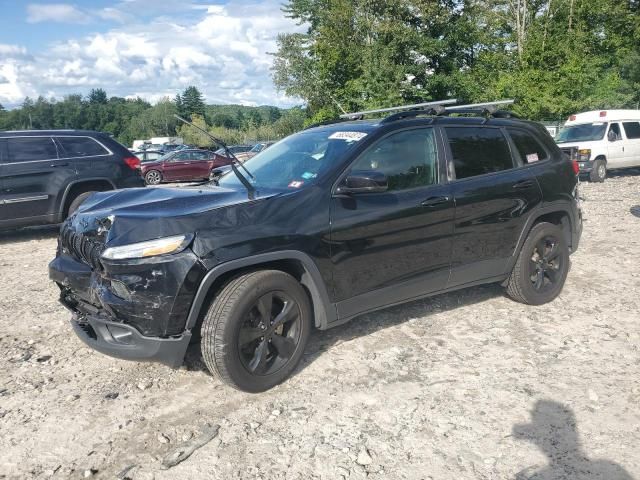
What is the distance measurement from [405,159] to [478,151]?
2.74ft

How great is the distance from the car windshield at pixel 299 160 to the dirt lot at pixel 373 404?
4.41ft

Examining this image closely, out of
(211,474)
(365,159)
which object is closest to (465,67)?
(365,159)

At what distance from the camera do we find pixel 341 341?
4.31m

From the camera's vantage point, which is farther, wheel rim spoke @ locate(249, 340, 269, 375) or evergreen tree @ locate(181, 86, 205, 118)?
evergreen tree @ locate(181, 86, 205, 118)

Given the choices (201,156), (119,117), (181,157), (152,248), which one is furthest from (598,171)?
(119,117)

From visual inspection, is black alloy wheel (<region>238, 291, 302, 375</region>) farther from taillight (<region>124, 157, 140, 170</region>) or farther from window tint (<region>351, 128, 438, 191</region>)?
taillight (<region>124, 157, 140, 170</region>)

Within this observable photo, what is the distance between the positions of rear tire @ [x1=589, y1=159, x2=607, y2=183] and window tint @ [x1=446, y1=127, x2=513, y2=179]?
12.0 m

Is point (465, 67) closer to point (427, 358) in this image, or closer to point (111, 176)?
point (111, 176)

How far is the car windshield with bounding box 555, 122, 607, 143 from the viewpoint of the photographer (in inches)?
611

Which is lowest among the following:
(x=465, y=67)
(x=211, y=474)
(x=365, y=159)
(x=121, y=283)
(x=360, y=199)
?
(x=211, y=474)

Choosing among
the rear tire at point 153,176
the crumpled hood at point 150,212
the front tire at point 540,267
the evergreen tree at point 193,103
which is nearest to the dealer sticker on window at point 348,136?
the crumpled hood at point 150,212

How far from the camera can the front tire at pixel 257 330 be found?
3199 millimetres

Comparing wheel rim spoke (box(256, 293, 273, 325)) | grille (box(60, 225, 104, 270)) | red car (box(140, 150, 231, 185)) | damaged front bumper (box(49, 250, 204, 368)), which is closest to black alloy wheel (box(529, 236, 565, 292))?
wheel rim spoke (box(256, 293, 273, 325))

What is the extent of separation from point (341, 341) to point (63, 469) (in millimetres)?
2182
